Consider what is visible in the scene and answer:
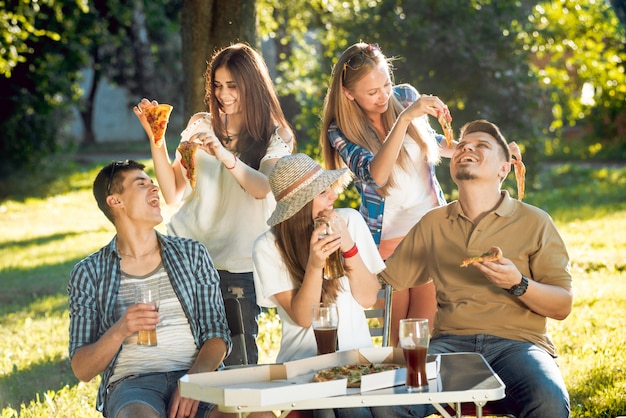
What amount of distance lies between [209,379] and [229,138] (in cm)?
195

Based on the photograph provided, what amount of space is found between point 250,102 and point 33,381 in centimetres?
340

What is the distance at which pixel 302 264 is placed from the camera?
13.9 ft

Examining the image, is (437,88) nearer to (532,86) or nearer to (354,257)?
(532,86)

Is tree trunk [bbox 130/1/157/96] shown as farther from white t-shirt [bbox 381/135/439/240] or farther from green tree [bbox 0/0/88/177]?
white t-shirt [bbox 381/135/439/240]

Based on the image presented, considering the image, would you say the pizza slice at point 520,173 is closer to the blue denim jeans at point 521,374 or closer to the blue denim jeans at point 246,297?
the blue denim jeans at point 521,374

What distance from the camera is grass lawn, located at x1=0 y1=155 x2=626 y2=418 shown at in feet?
→ 21.7

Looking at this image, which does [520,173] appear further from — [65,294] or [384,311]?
[65,294]

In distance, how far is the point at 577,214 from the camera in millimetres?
15070

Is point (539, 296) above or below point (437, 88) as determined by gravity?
below

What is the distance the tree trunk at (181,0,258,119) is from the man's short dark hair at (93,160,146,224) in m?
3.77

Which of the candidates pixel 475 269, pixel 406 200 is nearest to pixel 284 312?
pixel 475 269

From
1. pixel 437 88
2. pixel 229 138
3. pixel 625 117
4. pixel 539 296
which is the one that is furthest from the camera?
pixel 625 117

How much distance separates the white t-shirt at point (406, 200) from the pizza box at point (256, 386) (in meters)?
1.78

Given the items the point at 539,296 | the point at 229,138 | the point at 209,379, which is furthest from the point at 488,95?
the point at 209,379
